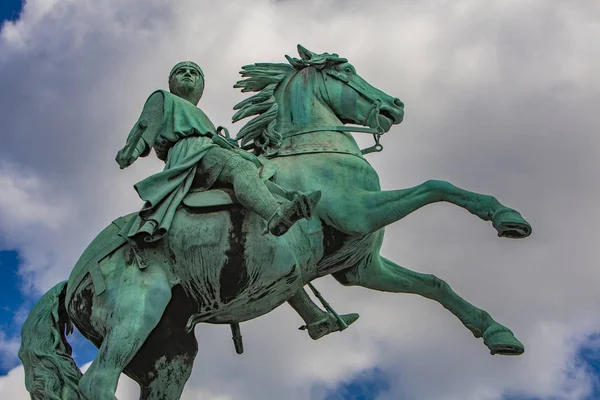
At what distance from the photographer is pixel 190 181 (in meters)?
9.92

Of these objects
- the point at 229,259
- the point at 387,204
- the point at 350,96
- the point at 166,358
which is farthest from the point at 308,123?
the point at 166,358

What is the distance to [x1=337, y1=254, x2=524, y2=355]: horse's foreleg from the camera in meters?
10.5

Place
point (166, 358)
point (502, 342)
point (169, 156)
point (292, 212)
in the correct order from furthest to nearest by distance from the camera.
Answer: point (169, 156) → point (502, 342) → point (166, 358) → point (292, 212)

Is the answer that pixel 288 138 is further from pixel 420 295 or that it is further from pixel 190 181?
pixel 420 295

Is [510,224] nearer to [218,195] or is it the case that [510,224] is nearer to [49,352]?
[218,195]

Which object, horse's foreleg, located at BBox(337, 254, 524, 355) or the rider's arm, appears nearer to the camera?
the rider's arm

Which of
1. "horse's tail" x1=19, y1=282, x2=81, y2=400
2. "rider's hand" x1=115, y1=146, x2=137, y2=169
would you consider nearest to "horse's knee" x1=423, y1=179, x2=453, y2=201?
"rider's hand" x1=115, y1=146, x2=137, y2=169

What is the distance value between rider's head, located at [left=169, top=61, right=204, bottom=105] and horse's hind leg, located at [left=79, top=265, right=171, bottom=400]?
1801mm

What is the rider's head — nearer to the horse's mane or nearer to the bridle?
the horse's mane

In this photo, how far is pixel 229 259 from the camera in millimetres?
9656

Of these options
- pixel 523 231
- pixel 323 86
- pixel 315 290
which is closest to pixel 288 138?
pixel 323 86

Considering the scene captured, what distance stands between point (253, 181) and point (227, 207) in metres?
0.38

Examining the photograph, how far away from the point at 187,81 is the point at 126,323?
241 centimetres

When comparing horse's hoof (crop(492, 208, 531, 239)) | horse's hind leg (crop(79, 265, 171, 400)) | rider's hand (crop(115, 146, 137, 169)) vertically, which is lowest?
horse's hind leg (crop(79, 265, 171, 400))
